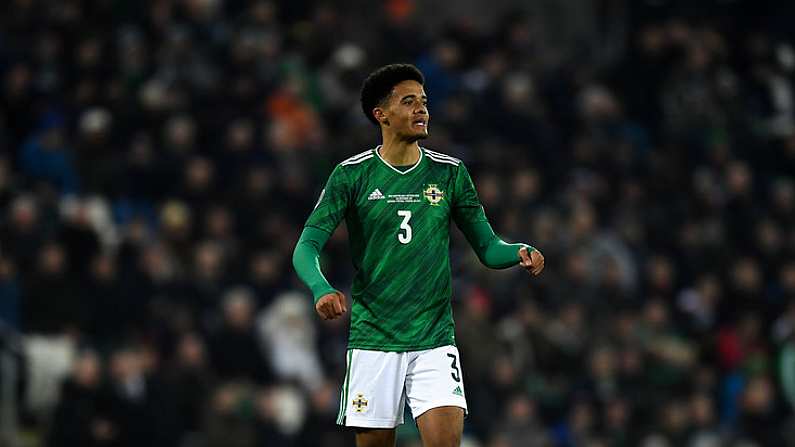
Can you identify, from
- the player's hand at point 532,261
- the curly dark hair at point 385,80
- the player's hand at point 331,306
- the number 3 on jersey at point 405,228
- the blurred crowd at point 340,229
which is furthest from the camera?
the blurred crowd at point 340,229

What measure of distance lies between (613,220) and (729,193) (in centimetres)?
174

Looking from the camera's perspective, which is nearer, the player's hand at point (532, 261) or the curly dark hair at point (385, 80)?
the player's hand at point (532, 261)

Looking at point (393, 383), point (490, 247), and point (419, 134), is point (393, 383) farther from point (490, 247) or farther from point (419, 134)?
point (419, 134)

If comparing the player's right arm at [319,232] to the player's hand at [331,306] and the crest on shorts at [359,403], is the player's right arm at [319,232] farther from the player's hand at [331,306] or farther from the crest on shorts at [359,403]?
the crest on shorts at [359,403]

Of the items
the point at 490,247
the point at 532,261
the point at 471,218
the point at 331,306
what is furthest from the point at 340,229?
the point at 331,306

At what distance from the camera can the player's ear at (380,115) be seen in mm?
7629

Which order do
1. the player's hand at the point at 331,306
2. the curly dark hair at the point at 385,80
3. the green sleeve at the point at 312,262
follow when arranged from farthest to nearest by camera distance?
the curly dark hair at the point at 385,80 → the green sleeve at the point at 312,262 → the player's hand at the point at 331,306

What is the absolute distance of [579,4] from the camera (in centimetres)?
2162

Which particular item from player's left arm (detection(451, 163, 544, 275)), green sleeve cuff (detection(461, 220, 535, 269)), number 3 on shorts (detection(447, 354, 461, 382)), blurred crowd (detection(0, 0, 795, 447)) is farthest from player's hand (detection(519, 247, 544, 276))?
blurred crowd (detection(0, 0, 795, 447))

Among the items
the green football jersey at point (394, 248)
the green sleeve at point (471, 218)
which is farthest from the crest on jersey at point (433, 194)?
the green sleeve at point (471, 218)

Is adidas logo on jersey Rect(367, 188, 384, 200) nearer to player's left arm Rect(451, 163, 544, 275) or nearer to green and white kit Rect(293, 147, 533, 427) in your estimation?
green and white kit Rect(293, 147, 533, 427)

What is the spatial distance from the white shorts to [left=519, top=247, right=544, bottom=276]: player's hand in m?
0.67

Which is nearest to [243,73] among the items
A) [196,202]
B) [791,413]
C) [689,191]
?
[196,202]

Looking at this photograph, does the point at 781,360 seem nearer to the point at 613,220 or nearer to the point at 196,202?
the point at 613,220
